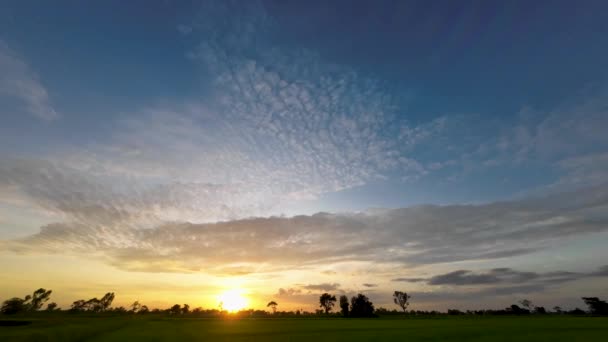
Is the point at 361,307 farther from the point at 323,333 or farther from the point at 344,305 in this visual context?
the point at 323,333

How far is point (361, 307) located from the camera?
170 m

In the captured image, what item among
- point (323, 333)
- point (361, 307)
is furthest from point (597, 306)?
point (323, 333)

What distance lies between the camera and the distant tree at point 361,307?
168 meters

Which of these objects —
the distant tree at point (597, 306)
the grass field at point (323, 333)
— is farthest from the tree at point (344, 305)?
the distant tree at point (597, 306)

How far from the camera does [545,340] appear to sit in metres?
34.2

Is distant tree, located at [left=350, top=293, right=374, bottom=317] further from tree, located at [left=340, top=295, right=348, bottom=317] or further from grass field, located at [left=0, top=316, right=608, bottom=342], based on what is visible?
grass field, located at [left=0, top=316, right=608, bottom=342]

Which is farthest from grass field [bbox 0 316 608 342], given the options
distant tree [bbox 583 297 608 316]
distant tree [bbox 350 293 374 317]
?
distant tree [bbox 583 297 608 316]

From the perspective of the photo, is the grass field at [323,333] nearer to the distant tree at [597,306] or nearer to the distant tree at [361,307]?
the distant tree at [361,307]

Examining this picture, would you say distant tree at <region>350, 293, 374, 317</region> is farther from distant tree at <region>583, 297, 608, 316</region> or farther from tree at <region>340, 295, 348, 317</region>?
distant tree at <region>583, 297, 608, 316</region>

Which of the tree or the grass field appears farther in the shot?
the tree

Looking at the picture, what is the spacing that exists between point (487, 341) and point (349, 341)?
14.3m

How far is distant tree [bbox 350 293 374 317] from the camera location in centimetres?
16850

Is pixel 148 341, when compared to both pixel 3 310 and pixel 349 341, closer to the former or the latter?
pixel 349 341

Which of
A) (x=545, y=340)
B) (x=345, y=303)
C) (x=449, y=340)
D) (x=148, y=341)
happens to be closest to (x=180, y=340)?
(x=148, y=341)
